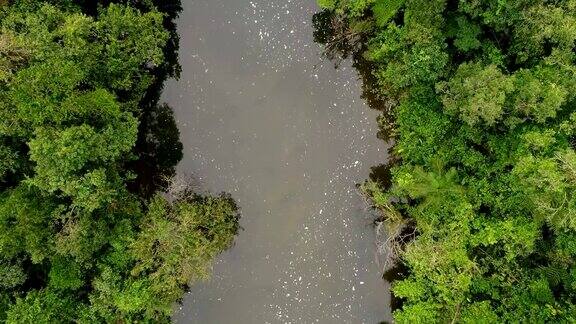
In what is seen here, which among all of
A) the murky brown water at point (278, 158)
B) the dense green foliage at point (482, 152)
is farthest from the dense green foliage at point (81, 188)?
the dense green foliage at point (482, 152)

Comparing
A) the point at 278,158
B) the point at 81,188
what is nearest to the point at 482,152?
the point at 278,158

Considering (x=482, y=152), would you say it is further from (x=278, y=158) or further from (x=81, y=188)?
(x=81, y=188)

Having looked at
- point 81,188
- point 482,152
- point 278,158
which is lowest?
point 81,188

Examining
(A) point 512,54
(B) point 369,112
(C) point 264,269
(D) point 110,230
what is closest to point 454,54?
(A) point 512,54

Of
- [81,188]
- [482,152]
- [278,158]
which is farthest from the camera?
[278,158]

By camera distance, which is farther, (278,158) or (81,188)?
(278,158)

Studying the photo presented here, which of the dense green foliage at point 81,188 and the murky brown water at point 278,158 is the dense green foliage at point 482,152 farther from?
the dense green foliage at point 81,188

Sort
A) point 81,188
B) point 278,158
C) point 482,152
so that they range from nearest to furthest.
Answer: point 81,188, point 482,152, point 278,158
